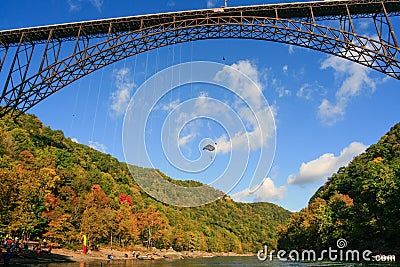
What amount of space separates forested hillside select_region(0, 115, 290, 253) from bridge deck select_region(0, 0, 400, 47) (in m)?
12.4

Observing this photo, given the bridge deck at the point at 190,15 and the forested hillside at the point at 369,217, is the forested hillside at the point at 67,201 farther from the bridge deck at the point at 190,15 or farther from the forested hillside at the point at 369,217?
the forested hillside at the point at 369,217

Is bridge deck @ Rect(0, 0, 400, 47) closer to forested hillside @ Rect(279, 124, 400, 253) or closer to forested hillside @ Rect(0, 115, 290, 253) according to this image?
forested hillside @ Rect(0, 115, 290, 253)

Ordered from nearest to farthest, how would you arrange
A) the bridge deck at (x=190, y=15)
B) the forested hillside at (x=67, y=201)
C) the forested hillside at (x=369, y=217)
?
the bridge deck at (x=190, y=15)
the forested hillside at (x=67, y=201)
the forested hillside at (x=369, y=217)

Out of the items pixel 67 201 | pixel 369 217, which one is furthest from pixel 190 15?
pixel 67 201

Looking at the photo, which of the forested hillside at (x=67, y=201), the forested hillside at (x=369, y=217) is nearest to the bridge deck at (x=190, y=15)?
the forested hillside at (x=67, y=201)

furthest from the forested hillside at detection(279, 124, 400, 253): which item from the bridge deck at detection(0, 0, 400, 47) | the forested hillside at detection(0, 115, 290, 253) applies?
the forested hillside at detection(0, 115, 290, 253)

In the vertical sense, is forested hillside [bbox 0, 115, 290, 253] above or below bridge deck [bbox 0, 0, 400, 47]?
below

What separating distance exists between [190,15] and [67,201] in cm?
4566

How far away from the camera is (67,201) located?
67062 millimetres

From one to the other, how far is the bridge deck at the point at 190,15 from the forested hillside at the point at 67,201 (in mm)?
12445

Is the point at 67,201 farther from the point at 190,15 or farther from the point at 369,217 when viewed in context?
the point at 369,217

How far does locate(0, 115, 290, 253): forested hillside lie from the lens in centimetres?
4172

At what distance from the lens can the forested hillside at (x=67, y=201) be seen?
4172 centimetres

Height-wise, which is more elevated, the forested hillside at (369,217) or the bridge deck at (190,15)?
the bridge deck at (190,15)
